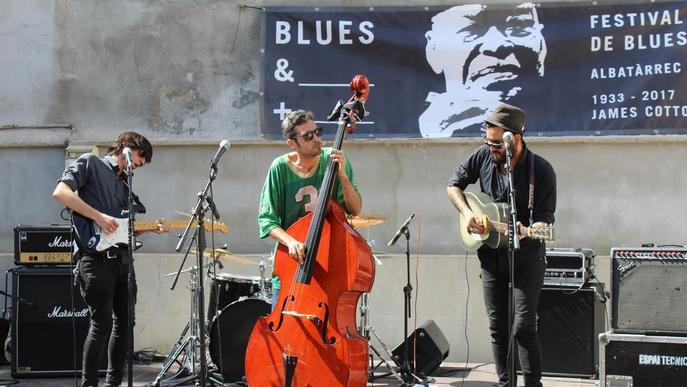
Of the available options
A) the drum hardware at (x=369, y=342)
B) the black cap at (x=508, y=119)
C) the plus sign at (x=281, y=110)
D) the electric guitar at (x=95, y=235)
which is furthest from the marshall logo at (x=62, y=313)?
the black cap at (x=508, y=119)

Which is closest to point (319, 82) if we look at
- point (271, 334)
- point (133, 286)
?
point (133, 286)

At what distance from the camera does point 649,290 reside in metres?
5.32

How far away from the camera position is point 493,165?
16.8ft

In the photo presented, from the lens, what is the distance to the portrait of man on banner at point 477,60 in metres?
7.75

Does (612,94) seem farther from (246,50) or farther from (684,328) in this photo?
(246,50)

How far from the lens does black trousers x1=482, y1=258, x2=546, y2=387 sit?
485 centimetres

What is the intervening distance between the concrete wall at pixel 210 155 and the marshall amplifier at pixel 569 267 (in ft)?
2.57

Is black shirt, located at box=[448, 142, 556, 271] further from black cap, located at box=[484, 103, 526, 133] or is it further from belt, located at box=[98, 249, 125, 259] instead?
belt, located at box=[98, 249, 125, 259]

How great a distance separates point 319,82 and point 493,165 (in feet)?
10.4

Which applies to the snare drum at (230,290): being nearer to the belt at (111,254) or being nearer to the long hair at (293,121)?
the belt at (111,254)

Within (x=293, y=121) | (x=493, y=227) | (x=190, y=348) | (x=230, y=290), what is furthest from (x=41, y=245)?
(x=493, y=227)

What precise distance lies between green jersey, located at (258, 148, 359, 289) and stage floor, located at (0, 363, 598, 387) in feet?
7.10

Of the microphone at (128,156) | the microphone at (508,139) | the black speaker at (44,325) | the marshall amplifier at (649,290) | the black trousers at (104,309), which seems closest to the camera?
the microphone at (508,139)

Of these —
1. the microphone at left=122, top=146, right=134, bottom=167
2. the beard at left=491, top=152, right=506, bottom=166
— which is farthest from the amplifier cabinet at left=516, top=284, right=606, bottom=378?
the microphone at left=122, top=146, right=134, bottom=167
